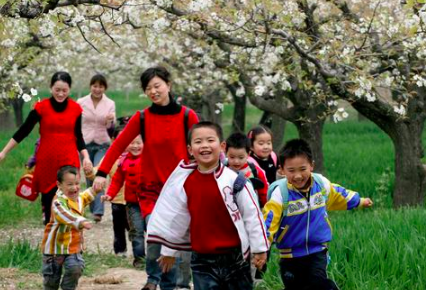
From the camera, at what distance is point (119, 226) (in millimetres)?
8836

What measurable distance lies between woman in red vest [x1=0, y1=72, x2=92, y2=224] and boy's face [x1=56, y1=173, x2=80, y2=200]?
1.96m

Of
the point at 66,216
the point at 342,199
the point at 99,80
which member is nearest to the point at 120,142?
the point at 66,216

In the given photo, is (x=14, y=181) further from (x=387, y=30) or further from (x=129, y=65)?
(x=129, y=65)

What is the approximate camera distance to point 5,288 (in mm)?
7137

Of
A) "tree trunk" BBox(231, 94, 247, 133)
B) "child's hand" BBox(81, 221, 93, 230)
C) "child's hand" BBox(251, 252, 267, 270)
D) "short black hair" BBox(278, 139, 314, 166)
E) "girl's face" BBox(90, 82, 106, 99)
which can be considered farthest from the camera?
"tree trunk" BBox(231, 94, 247, 133)

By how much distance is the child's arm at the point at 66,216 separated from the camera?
6.35 metres

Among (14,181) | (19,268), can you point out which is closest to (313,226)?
(19,268)

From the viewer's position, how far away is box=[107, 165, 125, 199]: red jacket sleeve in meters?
8.19

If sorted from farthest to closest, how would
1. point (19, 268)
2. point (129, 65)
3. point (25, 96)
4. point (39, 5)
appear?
1. point (129, 65)
2. point (19, 268)
3. point (25, 96)
4. point (39, 5)

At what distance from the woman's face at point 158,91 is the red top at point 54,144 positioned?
2.28m

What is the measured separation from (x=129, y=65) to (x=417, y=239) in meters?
19.7

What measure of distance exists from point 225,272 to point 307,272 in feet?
1.85

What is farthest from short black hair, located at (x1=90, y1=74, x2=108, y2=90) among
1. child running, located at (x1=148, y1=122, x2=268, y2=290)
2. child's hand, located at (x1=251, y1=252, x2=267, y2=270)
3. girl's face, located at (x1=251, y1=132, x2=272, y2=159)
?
child's hand, located at (x1=251, y1=252, x2=267, y2=270)

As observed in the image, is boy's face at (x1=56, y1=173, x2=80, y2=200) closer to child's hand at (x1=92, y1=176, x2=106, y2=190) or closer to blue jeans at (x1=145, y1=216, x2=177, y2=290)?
child's hand at (x1=92, y1=176, x2=106, y2=190)
